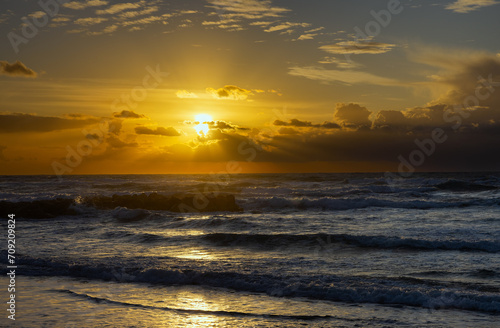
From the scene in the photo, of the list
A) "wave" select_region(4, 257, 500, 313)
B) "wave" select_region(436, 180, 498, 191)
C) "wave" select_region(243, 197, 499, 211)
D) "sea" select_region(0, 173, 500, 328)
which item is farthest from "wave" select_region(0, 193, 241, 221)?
"wave" select_region(436, 180, 498, 191)

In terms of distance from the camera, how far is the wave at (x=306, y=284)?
10.6 m

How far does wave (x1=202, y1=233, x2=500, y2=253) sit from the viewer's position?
1780cm

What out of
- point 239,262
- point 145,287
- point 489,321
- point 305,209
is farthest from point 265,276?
point 305,209

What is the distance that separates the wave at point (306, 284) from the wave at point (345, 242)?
5.93 metres

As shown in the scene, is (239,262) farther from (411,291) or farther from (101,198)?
(101,198)

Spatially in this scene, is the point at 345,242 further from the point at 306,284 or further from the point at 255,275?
the point at 306,284

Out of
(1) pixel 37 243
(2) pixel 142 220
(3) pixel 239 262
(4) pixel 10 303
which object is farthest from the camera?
(2) pixel 142 220

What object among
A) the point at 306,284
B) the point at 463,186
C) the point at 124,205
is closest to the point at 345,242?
the point at 306,284

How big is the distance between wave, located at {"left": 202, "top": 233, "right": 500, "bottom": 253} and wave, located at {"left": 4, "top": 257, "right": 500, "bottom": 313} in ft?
19.5

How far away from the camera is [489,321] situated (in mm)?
9273

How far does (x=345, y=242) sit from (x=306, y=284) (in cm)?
773

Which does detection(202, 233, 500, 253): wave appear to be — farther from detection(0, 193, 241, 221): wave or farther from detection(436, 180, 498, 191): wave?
detection(436, 180, 498, 191): wave

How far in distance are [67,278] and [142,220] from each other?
1599cm

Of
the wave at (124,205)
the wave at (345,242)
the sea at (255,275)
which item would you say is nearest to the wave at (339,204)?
the wave at (124,205)
